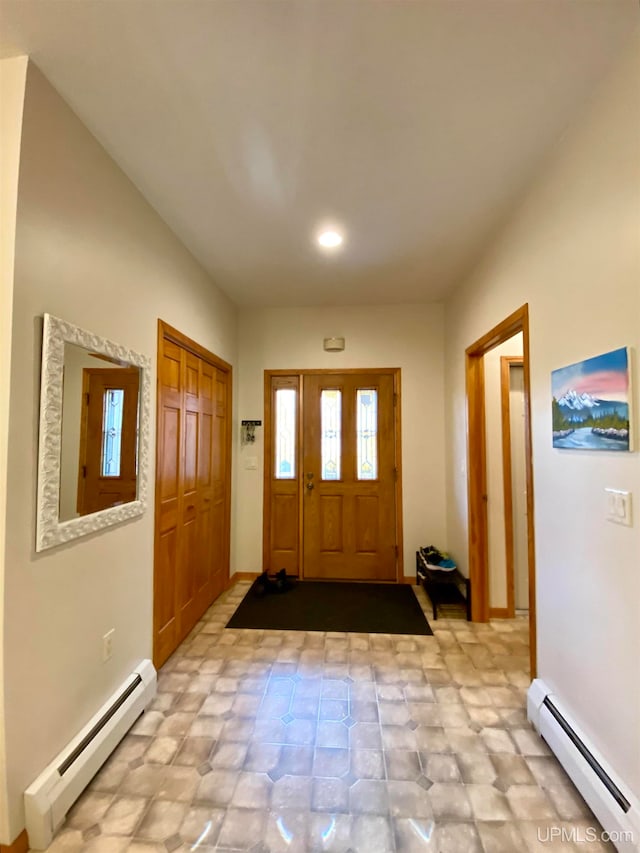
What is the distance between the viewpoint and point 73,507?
1.40 metres

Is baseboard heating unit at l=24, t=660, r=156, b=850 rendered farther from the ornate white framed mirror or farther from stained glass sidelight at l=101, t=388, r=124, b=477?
stained glass sidelight at l=101, t=388, r=124, b=477

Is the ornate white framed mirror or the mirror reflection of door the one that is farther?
the mirror reflection of door

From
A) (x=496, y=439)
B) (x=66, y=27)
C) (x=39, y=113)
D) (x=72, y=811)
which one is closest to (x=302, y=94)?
(x=66, y=27)

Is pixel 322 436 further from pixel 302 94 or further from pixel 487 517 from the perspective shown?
pixel 302 94

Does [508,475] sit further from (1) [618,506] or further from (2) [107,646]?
(2) [107,646]

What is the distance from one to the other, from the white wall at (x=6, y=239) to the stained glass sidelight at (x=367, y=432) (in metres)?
2.80

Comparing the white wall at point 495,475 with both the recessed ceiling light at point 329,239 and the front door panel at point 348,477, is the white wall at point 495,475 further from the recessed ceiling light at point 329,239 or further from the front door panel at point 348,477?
the recessed ceiling light at point 329,239

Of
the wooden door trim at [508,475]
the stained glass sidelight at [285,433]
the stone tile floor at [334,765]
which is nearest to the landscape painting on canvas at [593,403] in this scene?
the wooden door trim at [508,475]

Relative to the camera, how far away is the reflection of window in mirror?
138cm

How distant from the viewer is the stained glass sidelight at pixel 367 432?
356 centimetres

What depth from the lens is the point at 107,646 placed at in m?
1.62

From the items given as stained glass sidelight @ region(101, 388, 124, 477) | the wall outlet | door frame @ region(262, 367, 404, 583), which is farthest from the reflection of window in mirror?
door frame @ region(262, 367, 404, 583)

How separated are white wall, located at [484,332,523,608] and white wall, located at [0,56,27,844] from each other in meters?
2.82

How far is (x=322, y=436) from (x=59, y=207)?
263 centimetres
